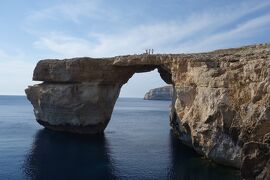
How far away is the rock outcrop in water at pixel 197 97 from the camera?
103 ft

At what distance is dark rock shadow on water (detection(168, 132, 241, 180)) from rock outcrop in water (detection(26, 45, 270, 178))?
0.93 meters

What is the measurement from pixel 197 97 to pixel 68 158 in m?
16.2

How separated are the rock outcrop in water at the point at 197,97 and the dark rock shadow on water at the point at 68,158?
4.90 metres

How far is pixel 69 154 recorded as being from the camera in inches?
1676

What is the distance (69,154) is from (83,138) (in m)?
10.8

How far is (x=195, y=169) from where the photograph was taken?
36.1 metres

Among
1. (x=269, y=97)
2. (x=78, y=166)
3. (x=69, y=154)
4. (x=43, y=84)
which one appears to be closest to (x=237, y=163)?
(x=269, y=97)

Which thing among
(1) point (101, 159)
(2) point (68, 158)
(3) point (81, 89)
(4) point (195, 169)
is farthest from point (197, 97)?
(3) point (81, 89)

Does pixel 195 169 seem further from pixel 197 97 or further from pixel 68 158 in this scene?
pixel 68 158

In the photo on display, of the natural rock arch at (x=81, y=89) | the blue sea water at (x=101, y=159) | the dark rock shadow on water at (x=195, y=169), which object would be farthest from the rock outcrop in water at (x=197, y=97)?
the blue sea water at (x=101, y=159)

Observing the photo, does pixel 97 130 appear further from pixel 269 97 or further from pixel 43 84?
pixel 269 97

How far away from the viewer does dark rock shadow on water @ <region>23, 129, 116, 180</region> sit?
33.8 m

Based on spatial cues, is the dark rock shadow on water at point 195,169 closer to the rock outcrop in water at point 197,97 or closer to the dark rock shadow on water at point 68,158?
the rock outcrop in water at point 197,97

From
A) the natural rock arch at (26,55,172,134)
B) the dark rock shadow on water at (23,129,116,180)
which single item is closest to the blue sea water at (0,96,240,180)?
the dark rock shadow on water at (23,129,116,180)
